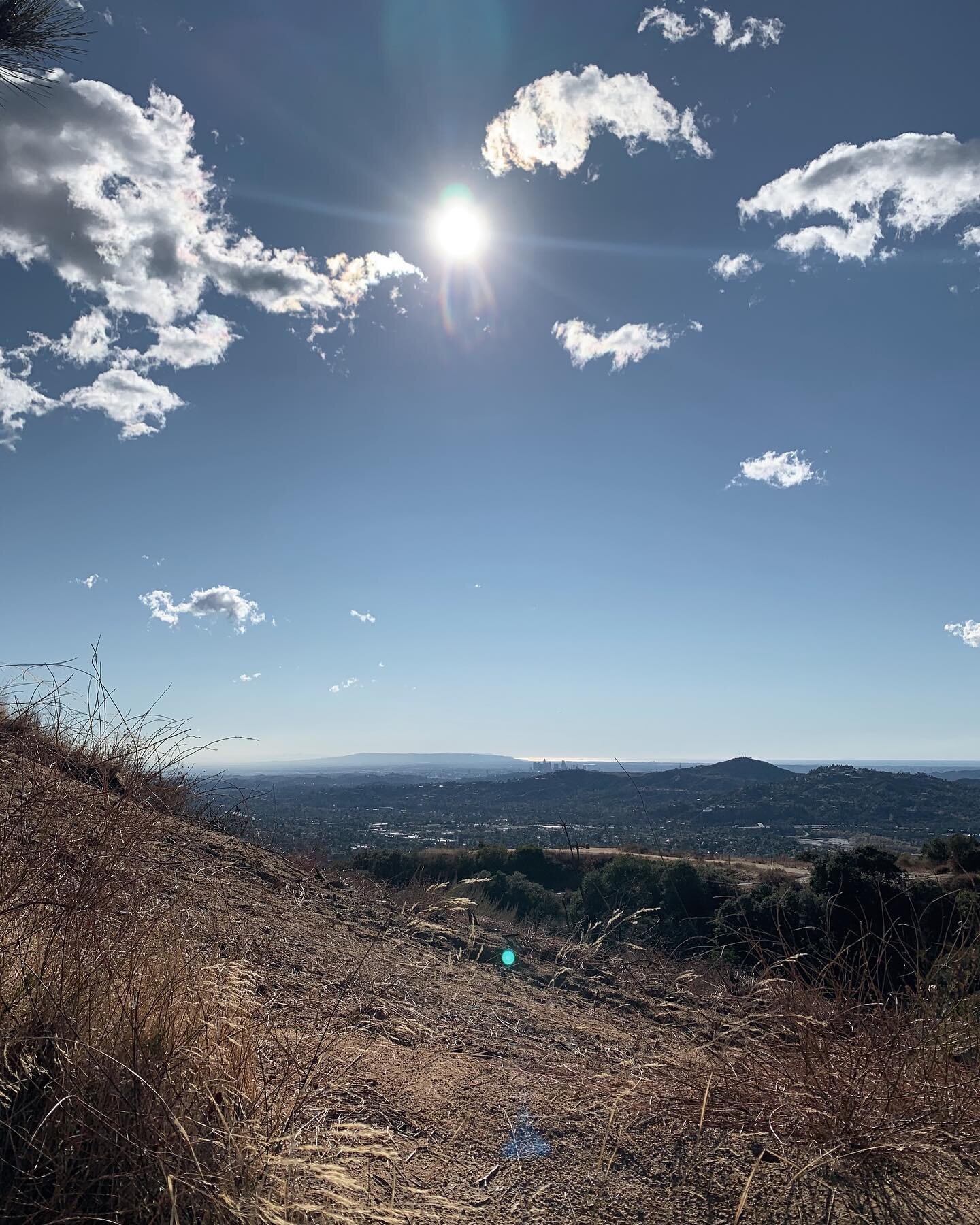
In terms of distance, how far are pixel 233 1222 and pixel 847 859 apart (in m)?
15.8

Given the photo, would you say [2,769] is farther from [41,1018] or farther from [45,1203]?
[45,1203]

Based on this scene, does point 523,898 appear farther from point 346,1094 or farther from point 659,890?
point 346,1094

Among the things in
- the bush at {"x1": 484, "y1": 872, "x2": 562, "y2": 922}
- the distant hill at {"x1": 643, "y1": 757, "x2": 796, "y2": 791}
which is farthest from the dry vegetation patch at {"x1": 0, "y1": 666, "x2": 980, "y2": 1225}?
the distant hill at {"x1": 643, "y1": 757, "x2": 796, "y2": 791}

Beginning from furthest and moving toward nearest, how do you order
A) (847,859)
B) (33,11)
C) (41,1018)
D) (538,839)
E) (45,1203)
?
1. (538,839)
2. (847,859)
3. (33,11)
4. (41,1018)
5. (45,1203)

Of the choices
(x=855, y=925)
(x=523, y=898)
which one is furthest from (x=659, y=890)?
(x=855, y=925)

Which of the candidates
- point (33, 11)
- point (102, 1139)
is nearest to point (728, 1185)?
point (102, 1139)

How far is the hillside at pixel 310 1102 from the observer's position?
204 centimetres

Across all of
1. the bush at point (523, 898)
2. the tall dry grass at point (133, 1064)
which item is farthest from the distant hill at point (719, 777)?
the tall dry grass at point (133, 1064)

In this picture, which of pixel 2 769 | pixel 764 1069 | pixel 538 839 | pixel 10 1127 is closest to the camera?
pixel 10 1127

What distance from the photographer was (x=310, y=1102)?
263 cm

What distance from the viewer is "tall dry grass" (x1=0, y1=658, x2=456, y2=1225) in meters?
1.96

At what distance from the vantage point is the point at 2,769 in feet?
12.8

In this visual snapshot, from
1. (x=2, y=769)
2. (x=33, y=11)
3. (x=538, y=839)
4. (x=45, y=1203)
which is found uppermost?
(x=33, y=11)

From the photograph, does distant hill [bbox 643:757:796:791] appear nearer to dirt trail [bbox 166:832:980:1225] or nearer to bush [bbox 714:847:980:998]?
bush [bbox 714:847:980:998]
